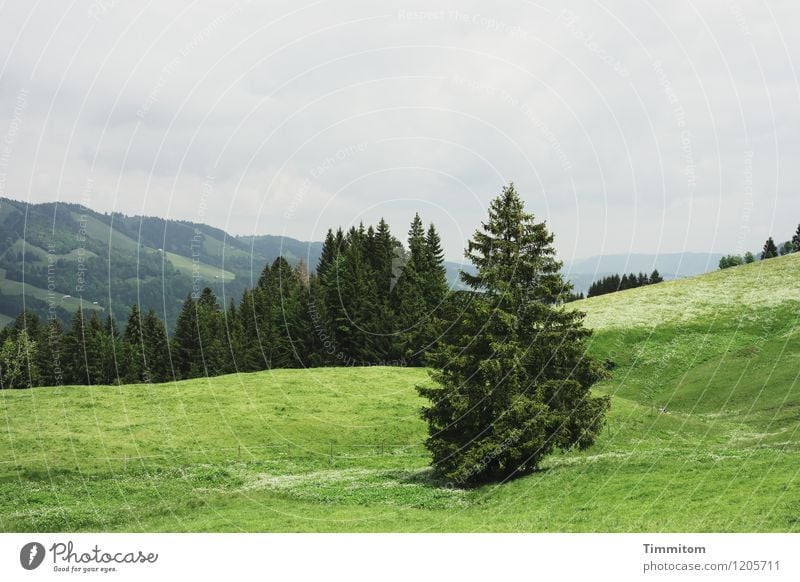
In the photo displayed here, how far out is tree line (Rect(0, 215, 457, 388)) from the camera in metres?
92.2

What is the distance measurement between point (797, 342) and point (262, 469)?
57.2 metres

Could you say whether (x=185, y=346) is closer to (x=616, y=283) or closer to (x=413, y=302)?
(x=413, y=302)

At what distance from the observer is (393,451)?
50875 mm

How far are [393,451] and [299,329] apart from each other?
2038 inches

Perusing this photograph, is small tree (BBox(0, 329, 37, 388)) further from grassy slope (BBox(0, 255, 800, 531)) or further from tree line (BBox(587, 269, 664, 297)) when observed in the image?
tree line (BBox(587, 269, 664, 297))

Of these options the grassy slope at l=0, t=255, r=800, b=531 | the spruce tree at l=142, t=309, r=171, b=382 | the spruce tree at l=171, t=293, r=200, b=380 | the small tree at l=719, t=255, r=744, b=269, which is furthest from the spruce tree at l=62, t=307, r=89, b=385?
the small tree at l=719, t=255, r=744, b=269

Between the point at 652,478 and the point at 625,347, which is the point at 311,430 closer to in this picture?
the point at 652,478

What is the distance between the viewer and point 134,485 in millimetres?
36875

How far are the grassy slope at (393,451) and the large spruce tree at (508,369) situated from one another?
5.70 ft

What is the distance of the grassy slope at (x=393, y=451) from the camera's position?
85.8ft

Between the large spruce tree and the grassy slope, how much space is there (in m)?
1.74

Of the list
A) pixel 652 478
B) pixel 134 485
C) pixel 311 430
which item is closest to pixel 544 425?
pixel 652 478

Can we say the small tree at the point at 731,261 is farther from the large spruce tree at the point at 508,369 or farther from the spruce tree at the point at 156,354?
the large spruce tree at the point at 508,369

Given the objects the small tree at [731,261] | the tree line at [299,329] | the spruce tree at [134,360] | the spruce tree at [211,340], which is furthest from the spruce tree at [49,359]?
the small tree at [731,261]
